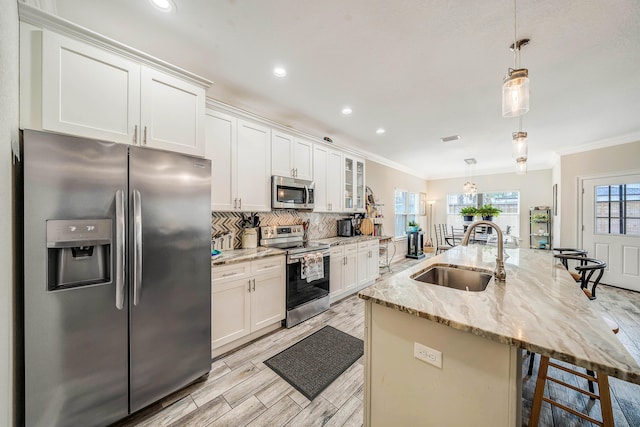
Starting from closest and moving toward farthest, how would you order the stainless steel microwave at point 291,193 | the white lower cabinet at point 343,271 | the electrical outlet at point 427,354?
the electrical outlet at point 427,354
the stainless steel microwave at point 291,193
the white lower cabinet at point 343,271

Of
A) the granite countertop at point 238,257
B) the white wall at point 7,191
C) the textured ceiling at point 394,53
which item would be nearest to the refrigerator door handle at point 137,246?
the white wall at point 7,191

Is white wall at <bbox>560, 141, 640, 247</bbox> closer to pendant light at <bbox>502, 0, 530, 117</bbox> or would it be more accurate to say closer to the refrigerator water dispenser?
pendant light at <bbox>502, 0, 530, 117</bbox>

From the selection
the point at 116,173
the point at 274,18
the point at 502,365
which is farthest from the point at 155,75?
the point at 502,365

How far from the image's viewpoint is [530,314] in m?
1.04

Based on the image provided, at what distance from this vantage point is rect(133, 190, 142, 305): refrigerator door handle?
1490 millimetres

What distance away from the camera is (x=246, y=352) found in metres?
2.29

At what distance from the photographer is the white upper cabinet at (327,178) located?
12.1 feet

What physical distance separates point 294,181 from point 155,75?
1.83m

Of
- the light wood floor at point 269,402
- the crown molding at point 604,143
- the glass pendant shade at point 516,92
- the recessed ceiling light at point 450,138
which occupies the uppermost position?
the recessed ceiling light at point 450,138

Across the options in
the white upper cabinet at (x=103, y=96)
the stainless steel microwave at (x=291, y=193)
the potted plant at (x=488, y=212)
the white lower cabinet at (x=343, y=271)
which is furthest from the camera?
the potted plant at (x=488, y=212)

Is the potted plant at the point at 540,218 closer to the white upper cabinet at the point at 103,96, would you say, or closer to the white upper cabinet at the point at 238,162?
the white upper cabinet at the point at 238,162

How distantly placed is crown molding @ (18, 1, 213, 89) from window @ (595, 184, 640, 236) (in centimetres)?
699

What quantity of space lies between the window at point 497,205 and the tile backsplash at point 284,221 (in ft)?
17.4

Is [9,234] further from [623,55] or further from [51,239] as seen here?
[623,55]
